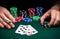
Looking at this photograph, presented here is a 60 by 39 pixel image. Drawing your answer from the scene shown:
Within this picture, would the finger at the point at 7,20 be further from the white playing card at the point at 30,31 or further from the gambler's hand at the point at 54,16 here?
the gambler's hand at the point at 54,16

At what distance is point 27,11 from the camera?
1495 millimetres

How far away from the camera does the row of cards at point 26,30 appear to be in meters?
1.20

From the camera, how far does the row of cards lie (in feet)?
3.93

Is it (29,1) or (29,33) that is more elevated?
(29,1)

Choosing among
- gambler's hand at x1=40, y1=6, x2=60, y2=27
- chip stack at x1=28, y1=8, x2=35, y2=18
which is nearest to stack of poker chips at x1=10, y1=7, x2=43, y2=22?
chip stack at x1=28, y1=8, x2=35, y2=18

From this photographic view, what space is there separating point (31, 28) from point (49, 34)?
150 millimetres

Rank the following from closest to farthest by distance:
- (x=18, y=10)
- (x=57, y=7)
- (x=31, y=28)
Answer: (x=31, y=28) → (x=57, y=7) → (x=18, y=10)

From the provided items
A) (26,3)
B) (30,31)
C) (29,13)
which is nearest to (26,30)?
(30,31)

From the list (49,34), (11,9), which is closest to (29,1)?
(11,9)

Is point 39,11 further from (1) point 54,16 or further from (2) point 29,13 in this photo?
(1) point 54,16

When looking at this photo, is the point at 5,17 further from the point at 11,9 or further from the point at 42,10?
the point at 42,10

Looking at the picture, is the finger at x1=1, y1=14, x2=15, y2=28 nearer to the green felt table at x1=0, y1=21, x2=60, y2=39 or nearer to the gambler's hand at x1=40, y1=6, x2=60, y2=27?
the green felt table at x1=0, y1=21, x2=60, y2=39

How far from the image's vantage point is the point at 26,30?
1.23 metres

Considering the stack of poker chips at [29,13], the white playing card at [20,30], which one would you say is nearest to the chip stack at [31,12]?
the stack of poker chips at [29,13]
